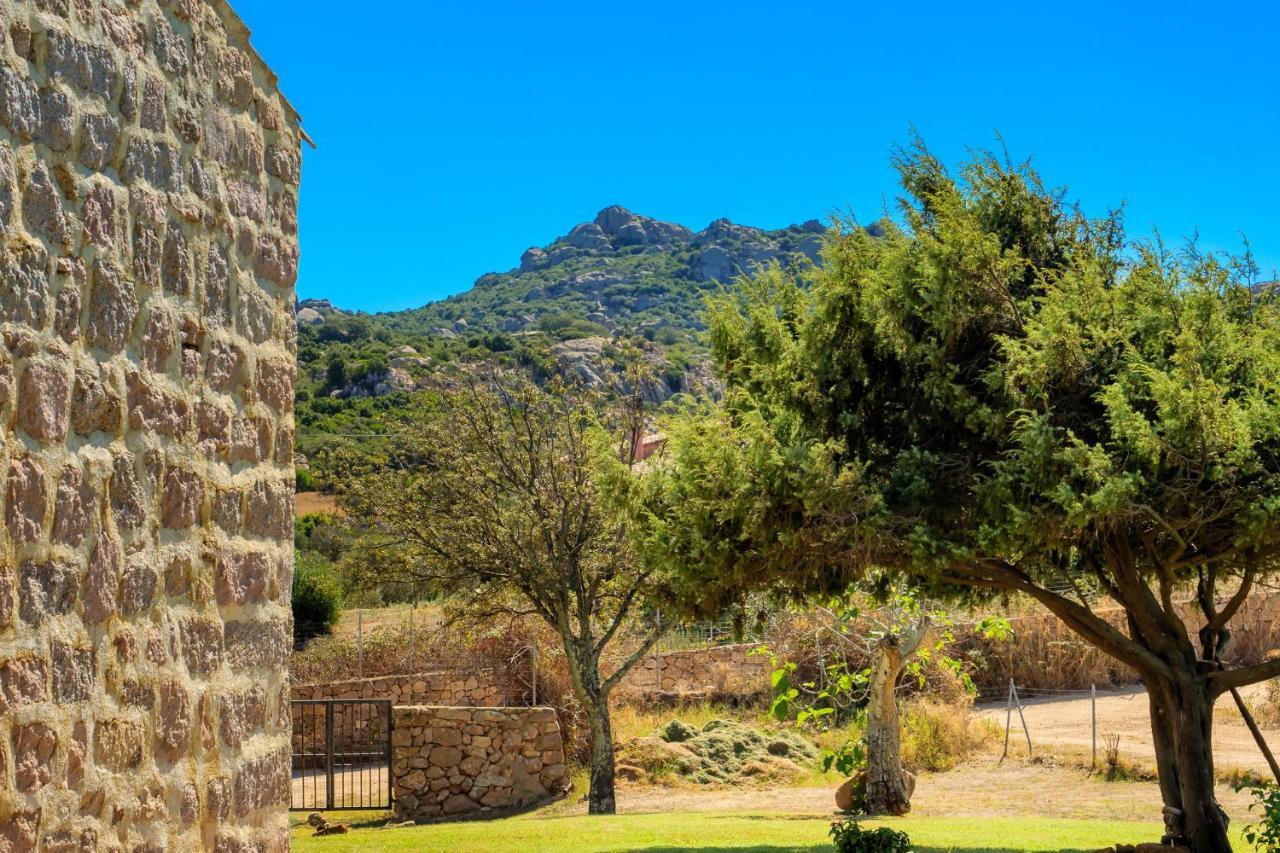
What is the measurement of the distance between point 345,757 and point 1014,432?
55.4 feet

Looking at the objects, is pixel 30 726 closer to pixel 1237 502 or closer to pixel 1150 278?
pixel 1237 502

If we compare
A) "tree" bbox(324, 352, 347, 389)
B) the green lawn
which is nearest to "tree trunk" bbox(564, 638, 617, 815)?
the green lawn

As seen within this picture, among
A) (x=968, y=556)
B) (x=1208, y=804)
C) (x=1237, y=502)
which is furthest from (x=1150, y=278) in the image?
(x=1208, y=804)

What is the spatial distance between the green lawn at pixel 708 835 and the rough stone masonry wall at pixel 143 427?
859 centimetres

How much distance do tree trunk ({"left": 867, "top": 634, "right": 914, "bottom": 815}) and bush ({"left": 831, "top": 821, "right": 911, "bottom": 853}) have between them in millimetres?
6602

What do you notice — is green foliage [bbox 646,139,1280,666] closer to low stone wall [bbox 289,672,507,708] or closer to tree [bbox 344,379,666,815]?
tree [bbox 344,379,666,815]

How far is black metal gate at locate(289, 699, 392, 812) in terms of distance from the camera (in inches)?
764

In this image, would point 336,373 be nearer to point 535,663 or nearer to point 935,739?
point 535,663

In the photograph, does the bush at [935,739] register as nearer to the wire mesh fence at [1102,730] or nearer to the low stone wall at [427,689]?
the wire mesh fence at [1102,730]

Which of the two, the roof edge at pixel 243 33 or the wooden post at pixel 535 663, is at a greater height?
the roof edge at pixel 243 33

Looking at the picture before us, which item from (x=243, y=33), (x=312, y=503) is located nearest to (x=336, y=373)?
(x=312, y=503)

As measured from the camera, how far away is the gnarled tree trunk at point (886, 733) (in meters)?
17.5

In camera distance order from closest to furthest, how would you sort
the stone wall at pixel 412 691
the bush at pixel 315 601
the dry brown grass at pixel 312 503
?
the stone wall at pixel 412 691 → the bush at pixel 315 601 → the dry brown grass at pixel 312 503

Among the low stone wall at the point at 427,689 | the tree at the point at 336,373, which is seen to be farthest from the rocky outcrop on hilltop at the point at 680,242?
the low stone wall at the point at 427,689
